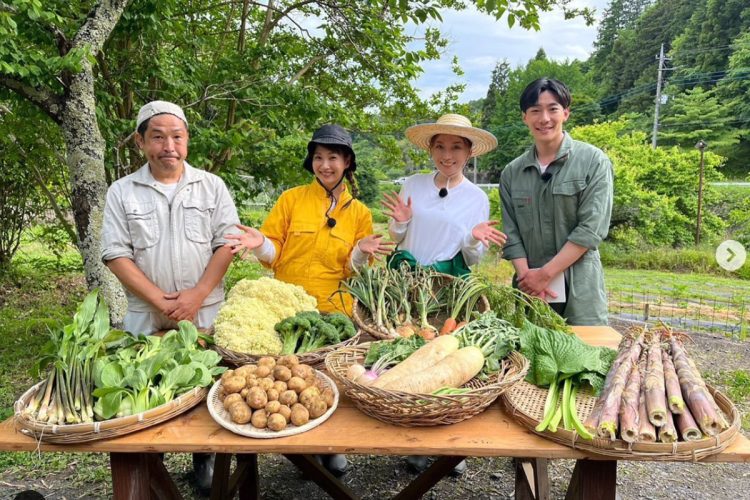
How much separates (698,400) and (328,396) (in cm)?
130

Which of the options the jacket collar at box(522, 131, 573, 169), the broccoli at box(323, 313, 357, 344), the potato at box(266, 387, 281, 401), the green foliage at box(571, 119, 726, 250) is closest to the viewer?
the potato at box(266, 387, 281, 401)

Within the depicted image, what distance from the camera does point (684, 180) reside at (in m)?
17.4

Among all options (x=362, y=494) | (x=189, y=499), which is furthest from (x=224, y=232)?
(x=362, y=494)

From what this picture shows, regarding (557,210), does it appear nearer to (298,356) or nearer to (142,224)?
(298,356)

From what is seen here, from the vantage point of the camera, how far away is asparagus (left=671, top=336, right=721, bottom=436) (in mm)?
1553

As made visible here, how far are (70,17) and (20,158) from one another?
114 inches

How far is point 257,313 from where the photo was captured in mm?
2295

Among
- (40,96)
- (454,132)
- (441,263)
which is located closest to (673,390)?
(441,263)

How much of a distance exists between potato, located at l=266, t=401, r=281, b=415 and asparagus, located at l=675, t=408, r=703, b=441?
1371mm

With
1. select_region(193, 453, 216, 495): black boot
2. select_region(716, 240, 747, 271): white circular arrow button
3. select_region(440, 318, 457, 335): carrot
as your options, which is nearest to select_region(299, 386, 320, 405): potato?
select_region(440, 318, 457, 335): carrot

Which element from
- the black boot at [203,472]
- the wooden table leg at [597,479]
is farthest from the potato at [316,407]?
the black boot at [203,472]

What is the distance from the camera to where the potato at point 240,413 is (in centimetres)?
171

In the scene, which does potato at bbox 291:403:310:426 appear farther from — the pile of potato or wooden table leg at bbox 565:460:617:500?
wooden table leg at bbox 565:460:617:500

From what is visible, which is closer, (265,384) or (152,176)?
(265,384)
